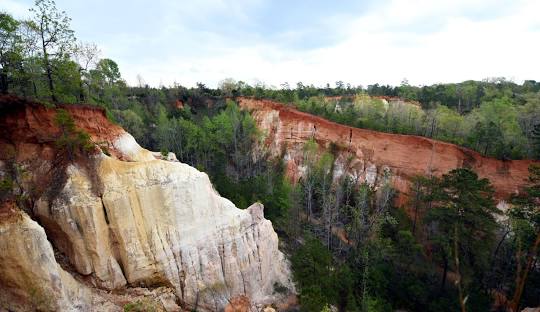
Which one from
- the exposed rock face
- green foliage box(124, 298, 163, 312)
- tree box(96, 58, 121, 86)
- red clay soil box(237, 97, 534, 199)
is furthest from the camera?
tree box(96, 58, 121, 86)

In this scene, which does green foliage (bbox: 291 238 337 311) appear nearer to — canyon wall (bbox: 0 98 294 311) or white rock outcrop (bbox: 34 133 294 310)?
white rock outcrop (bbox: 34 133 294 310)

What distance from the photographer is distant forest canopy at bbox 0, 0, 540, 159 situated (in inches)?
680

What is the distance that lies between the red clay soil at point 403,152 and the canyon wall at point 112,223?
23.3 metres

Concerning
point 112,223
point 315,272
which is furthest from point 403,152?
point 112,223

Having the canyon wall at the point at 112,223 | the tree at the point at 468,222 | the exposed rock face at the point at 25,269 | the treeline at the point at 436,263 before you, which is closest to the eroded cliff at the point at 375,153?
the treeline at the point at 436,263

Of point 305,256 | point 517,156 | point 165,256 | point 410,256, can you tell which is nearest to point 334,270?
point 305,256

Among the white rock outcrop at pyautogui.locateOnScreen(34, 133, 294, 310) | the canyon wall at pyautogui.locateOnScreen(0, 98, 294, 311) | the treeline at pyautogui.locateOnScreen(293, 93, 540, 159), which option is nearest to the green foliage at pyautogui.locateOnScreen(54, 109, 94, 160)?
the canyon wall at pyautogui.locateOnScreen(0, 98, 294, 311)

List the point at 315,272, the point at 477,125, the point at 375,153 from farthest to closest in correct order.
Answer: the point at 375,153, the point at 477,125, the point at 315,272

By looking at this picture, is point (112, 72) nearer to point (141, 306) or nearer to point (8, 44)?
point (8, 44)

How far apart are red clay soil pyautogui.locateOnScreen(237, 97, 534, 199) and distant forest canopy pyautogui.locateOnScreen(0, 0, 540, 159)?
4.13 ft

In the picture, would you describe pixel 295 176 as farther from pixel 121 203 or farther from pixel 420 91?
pixel 420 91

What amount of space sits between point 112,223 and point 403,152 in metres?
30.4

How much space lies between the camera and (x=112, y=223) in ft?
50.8

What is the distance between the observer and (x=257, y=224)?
2005cm
